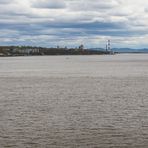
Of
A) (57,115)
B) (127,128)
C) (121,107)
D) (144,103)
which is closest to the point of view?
(127,128)

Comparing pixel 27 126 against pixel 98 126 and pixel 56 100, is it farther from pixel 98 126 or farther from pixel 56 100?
pixel 56 100

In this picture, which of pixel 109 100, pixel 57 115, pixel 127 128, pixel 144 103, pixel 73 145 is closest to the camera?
pixel 73 145

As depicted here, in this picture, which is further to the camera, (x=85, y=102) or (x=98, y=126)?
(x=85, y=102)

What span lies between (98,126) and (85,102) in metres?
14.1

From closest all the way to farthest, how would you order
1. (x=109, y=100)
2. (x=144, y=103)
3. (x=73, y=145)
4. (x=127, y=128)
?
(x=73, y=145) → (x=127, y=128) → (x=144, y=103) → (x=109, y=100)

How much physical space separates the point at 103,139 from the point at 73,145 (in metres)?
1.95

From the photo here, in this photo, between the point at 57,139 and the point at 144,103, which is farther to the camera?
the point at 144,103

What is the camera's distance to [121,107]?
38.8 meters

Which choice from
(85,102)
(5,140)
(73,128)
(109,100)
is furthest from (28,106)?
(5,140)

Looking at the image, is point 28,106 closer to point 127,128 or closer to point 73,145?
point 127,128

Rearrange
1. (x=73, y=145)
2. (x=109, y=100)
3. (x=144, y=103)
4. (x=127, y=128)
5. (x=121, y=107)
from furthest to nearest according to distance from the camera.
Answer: (x=109, y=100) → (x=144, y=103) → (x=121, y=107) → (x=127, y=128) → (x=73, y=145)

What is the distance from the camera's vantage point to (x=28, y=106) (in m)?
40.4

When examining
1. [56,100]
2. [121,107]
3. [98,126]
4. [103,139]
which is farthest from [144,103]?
[103,139]

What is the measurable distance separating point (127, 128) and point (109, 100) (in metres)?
16.6
